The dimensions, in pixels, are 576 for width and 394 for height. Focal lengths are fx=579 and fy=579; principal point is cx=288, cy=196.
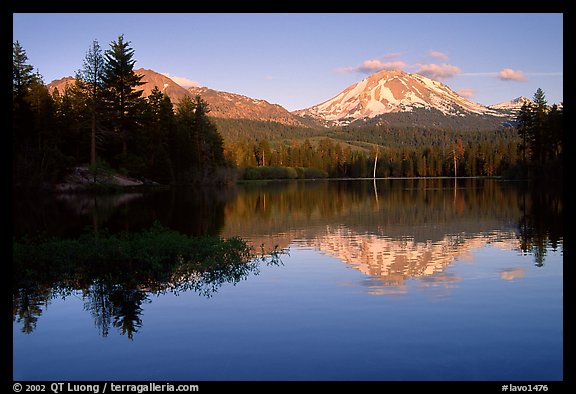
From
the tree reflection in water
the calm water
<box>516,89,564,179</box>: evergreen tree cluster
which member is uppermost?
<box>516,89,564,179</box>: evergreen tree cluster

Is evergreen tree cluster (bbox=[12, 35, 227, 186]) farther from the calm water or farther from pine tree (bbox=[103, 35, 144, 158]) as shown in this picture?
the calm water

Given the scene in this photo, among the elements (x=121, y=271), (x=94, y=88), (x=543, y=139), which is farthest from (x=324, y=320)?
(x=543, y=139)

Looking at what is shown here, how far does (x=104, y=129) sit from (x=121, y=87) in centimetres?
962

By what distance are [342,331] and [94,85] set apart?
62237 millimetres

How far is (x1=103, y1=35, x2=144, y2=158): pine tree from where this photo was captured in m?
74.2

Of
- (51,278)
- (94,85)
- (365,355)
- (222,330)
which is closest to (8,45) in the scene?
(222,330)

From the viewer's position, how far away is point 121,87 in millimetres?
76562

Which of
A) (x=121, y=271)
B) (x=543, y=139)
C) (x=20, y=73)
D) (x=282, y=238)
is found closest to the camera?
(x=121, y=271)

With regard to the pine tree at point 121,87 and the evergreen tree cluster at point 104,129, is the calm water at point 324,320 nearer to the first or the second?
the evergreen tree cluster at point 104,129

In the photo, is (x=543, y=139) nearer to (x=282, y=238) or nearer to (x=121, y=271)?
(x=282, y=238)

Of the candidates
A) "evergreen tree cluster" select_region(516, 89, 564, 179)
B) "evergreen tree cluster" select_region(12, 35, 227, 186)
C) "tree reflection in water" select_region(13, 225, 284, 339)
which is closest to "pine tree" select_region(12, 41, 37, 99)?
"evergreen tree cluster" select_region(12, 35, 227, 186)

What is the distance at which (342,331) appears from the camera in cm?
1175
